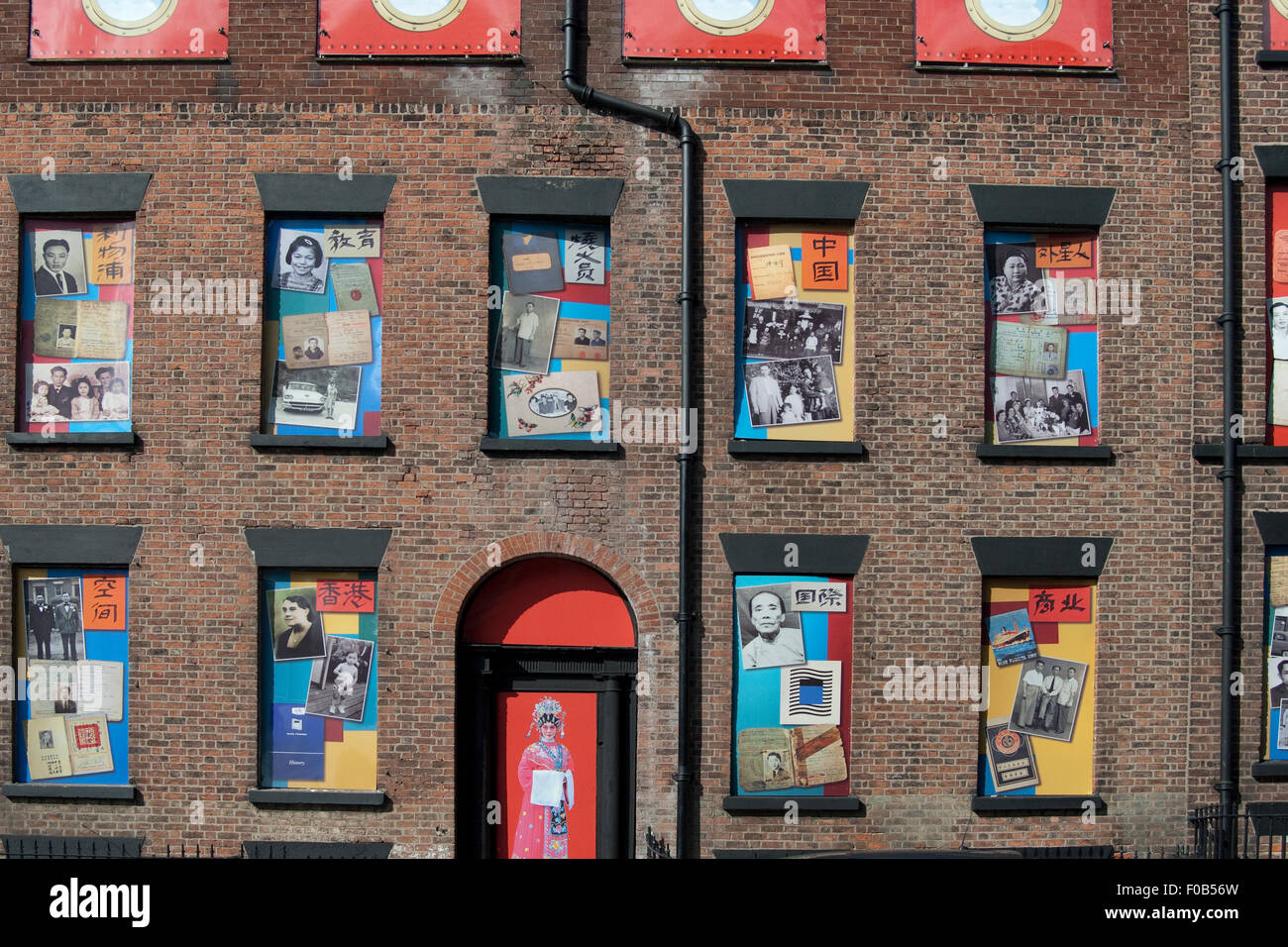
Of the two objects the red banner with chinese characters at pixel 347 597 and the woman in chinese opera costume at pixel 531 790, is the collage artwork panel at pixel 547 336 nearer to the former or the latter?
the red banner with chinese characters at pixel 347 597

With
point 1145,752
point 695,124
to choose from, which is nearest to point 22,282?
point 695,124

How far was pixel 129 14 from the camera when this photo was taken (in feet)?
39.4

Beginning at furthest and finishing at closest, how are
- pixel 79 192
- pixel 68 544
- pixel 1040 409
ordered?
1. pixel 1040 409
2. pixel 79 192
3. pixel 68 544

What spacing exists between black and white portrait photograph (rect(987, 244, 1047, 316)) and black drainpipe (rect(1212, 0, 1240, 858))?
1.82m

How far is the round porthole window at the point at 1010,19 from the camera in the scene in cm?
1206

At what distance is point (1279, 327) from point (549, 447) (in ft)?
24.9

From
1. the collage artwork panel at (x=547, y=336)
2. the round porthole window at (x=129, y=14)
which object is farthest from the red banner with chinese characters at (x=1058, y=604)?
the round porthole window at (x=129, y=14)

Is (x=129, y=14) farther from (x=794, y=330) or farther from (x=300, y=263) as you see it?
(x=794, y=330)

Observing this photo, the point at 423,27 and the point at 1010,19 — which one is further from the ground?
the point at 1010,19

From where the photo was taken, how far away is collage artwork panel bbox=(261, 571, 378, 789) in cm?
1167

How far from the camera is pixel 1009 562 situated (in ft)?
38.4

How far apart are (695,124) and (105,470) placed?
22.7ft

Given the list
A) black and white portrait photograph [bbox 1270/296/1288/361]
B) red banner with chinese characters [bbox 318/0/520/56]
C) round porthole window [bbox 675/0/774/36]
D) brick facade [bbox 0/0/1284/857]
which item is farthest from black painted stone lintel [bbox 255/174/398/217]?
black and white portrait photograph [bbox 1270/296/1288/361]

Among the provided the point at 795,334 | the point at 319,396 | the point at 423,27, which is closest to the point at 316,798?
the point at 319,396
